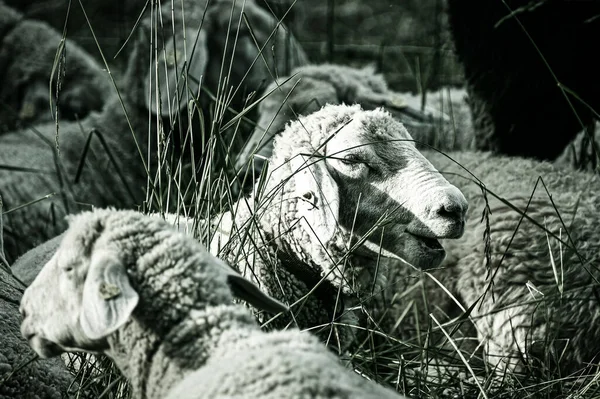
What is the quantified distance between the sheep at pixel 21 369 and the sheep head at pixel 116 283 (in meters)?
0.45

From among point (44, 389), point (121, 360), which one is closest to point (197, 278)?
point (121, 360)

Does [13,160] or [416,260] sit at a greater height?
[416,260]

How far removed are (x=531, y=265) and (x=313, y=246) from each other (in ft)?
4.21

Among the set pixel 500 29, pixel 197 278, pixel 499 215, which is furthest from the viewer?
pixel 500 29

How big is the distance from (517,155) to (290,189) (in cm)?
228

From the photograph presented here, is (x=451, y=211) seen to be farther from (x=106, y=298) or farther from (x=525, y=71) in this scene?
(x=525, y=71)

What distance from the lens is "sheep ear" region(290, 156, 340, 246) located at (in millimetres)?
3115

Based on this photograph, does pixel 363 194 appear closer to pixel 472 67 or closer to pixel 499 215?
pixel 499 215

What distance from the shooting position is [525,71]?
4.91 metres

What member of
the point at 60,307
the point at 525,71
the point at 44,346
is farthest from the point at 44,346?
the point at 525,71

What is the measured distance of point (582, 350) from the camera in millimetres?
3855

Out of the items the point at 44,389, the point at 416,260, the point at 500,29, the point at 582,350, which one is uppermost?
the point at 500,29

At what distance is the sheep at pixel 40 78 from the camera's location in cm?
739

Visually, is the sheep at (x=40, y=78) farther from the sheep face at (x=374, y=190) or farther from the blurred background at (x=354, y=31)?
the sheep face at (x=374, y=190)
